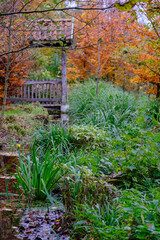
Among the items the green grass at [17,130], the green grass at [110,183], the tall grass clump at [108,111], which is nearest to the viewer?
the green grass at [110,183]

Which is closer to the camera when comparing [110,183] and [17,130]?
[110,183]

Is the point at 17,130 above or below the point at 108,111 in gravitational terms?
below

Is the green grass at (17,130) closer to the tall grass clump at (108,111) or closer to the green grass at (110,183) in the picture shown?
the green grass at (110,183)

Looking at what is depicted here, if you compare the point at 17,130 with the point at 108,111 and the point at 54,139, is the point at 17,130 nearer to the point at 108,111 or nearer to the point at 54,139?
the point at 54,139

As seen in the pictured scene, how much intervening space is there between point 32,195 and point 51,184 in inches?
10.6

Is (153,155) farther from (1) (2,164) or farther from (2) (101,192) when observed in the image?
(1) (2,164)

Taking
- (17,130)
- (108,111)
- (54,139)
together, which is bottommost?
(17,130)

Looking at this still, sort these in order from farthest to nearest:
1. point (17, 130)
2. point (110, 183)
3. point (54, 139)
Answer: point (17, 130)
point (54, 139)
point (110, 183)

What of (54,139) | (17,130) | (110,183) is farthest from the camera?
(17,130)

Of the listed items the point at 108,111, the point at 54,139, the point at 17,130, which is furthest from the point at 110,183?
the point at 17,130

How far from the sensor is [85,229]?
2.13 metres

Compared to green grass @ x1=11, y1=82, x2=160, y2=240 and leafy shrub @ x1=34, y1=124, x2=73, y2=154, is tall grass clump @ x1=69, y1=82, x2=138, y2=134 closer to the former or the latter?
green grass @ x1=11, y1=82, x2=160, y2=240

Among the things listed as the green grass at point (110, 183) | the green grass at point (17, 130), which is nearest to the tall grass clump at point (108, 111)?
the green grass at point (110, 183)

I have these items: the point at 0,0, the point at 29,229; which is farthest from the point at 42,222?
the point at 0,0
